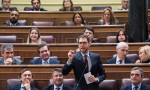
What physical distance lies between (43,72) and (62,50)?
90cm

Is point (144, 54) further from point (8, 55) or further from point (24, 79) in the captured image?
point (8, 55)

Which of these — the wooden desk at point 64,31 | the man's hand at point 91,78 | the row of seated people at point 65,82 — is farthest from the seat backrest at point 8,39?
the man's hand at point 91,78

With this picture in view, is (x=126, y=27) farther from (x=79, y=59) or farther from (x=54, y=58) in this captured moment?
(x=79, y=59)

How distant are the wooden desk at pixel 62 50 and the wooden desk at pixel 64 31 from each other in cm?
72

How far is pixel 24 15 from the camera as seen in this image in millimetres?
7227

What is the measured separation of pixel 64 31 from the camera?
21.2ft

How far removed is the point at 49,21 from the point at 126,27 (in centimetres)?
145

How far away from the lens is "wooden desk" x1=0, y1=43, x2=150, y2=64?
569 centimetres

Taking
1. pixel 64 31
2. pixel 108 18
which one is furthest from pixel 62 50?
pixel 108 18

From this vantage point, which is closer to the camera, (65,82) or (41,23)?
(65,82)

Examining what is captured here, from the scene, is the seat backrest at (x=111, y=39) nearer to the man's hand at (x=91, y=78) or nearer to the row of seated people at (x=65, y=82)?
the row of seated people at (x=65, y=82)

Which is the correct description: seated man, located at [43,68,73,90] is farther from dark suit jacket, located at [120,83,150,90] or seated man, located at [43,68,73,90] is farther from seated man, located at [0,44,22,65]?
seated man, located at [0,44,22,65]

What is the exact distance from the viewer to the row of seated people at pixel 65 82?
4.37 m

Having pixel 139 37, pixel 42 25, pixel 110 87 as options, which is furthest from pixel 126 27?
pixel 110 87
